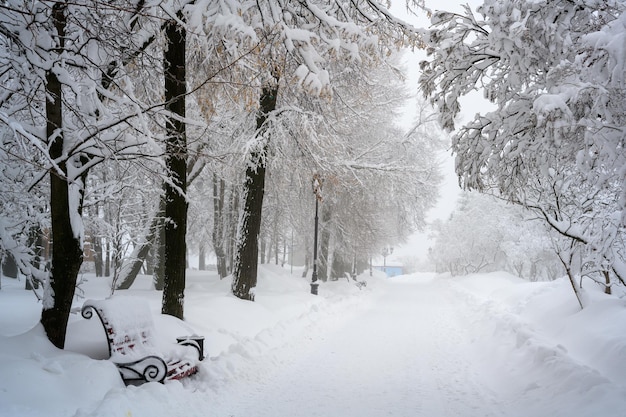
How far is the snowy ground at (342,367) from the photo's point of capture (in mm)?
4273

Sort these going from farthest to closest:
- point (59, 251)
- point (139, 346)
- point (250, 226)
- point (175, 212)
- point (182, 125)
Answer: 1. point (250, 226)
2. point (175, 212)
3. point (182, 125)
4. point (139, 346)
5. point (59, 251)

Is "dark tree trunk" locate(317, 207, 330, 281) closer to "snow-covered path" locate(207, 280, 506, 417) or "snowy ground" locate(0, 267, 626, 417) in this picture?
"snowy ground" locate(0, 267, 626, 417)

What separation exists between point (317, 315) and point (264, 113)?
601cm

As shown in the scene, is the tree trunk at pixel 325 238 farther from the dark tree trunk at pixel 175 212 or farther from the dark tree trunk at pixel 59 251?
the dark tree trunk at pixel 59 251

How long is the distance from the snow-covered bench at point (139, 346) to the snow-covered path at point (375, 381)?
85 cm

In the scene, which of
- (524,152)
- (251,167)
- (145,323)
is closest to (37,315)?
(145,323)

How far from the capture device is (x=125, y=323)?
546 cm

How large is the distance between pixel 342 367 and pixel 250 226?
5.03m

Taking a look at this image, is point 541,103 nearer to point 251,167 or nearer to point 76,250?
point 76,250

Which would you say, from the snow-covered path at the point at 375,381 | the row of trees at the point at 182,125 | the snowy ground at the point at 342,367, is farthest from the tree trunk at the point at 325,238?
the snow-covered path at the point at 375,381

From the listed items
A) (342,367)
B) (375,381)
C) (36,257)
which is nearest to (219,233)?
(36,257)

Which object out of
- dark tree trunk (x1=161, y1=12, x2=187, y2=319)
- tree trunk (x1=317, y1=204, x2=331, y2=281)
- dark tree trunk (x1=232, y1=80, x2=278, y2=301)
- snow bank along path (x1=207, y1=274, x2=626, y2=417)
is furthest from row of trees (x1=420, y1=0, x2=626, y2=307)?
tree trunk (x1=317, y1=204, x2=331, y2=281)

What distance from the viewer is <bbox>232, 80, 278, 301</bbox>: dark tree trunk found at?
10836 millimetres

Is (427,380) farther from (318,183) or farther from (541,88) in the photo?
(318,183)
